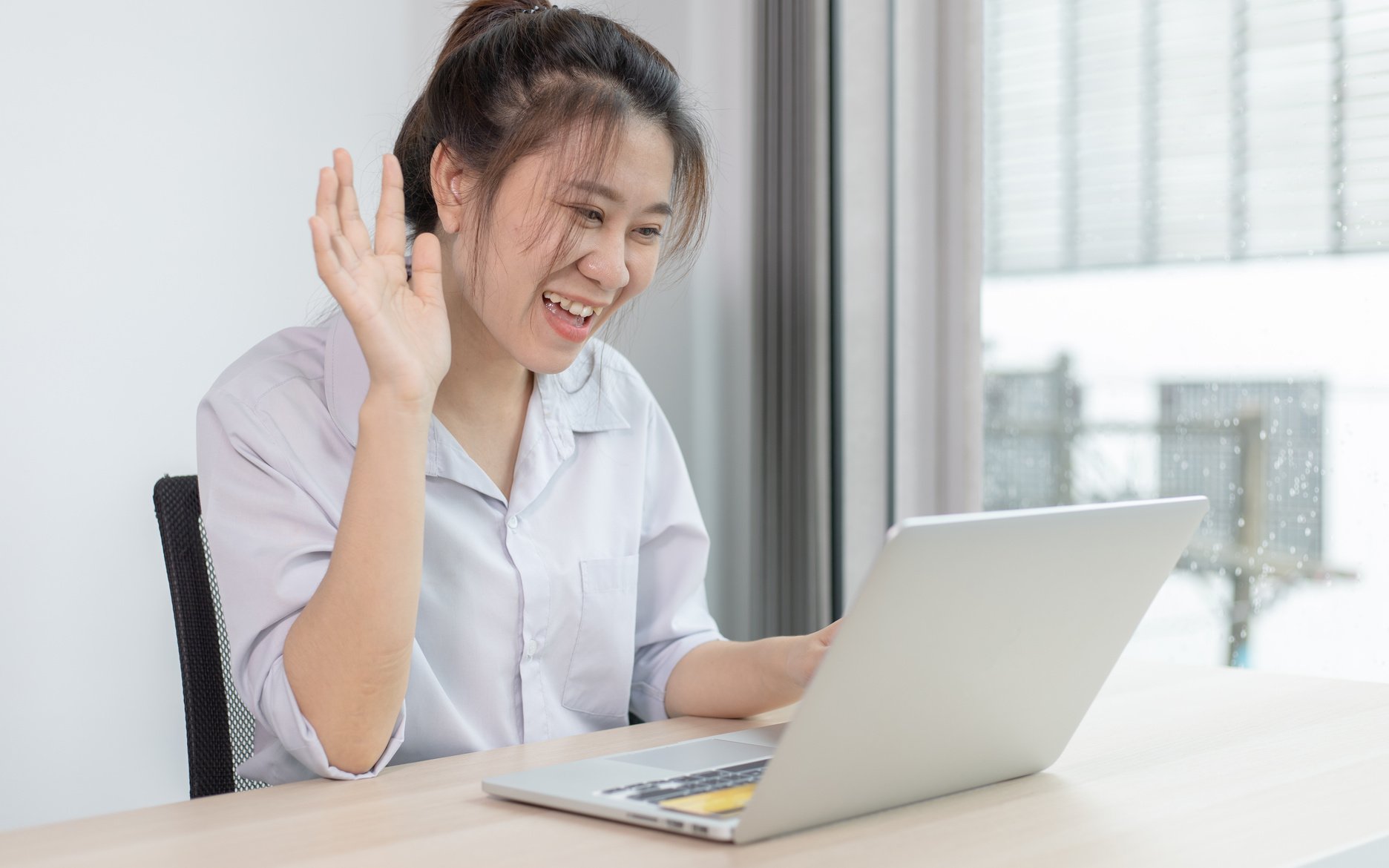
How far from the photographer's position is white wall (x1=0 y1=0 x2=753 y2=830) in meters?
2.08

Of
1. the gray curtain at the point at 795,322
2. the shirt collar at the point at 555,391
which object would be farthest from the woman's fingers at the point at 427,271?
the gray curtain at the point at 795,322

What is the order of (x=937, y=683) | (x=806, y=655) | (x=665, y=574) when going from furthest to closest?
(x=665, y=574), (x=806, y=655), (x=937, y=683)

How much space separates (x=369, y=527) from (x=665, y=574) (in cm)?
53

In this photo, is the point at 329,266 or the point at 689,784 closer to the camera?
the point at 689,784

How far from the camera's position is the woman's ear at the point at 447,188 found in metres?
1.32

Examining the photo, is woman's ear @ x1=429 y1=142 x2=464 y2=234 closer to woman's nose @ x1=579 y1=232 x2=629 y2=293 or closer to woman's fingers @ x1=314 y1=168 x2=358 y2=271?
woman's nose @ x1=579 y1=232 x2=629 y2=293

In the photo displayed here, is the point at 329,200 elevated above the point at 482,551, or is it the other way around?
the point at 329,200

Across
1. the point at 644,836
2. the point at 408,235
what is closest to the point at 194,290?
the point at 408,235

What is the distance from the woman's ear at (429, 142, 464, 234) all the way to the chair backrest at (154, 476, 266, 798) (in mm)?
366

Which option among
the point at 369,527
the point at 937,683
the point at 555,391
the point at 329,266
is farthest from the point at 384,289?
the point at 937,683

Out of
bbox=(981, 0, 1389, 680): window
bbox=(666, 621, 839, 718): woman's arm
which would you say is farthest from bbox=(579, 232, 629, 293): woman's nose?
bbox=(981, 0, 1389, 680): window

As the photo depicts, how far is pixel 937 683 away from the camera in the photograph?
0.75m

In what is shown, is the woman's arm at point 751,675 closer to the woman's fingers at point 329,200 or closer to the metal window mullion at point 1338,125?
the woman's fingers at point 329,200

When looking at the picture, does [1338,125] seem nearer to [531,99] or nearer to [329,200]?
[531,99]
